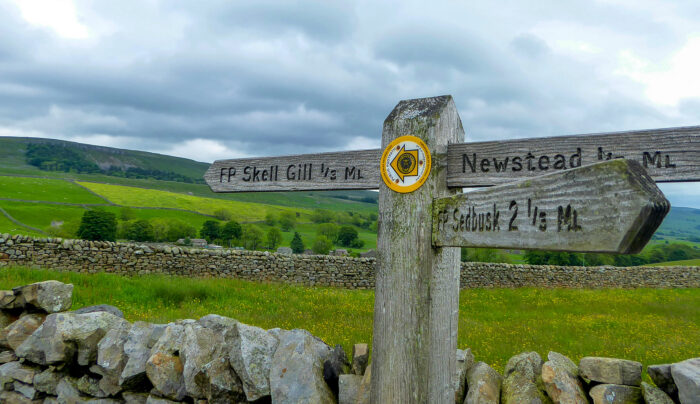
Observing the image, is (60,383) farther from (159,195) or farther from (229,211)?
(159,195)

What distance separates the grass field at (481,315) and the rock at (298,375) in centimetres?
214

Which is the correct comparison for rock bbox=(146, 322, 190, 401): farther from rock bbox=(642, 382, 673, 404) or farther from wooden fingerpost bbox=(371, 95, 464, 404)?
rock bbox=(642, 382, 673, 404)

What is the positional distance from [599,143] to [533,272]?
1991 cm

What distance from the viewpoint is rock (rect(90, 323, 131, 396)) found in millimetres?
3943

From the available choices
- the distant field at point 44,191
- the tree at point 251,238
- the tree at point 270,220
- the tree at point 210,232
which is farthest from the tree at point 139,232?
the distant field at point 44,191

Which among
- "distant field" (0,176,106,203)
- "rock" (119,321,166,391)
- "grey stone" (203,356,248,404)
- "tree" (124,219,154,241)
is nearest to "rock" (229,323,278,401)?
"grey stone" (203,356,248,404)

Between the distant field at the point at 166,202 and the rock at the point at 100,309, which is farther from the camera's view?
the distant field at the point at 166,202

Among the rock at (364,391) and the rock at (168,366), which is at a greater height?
the rock at (364,391)

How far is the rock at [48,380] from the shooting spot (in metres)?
4.24

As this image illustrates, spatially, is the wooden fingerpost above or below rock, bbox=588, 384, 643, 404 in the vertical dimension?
above

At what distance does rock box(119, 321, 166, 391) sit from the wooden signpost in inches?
102

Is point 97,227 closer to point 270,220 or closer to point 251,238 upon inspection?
point 251,238

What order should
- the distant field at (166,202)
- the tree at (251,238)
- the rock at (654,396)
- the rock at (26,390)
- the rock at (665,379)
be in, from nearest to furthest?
1. the rock at (654,396)
2. the rock at (665,379)
3. the rock at (26,390)
4. the tree at (251,238)
5. the distant field at (166,202)

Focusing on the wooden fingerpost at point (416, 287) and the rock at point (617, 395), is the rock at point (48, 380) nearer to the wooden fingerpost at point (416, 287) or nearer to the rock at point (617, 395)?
the wooden fingerpost at point (416, 287)
